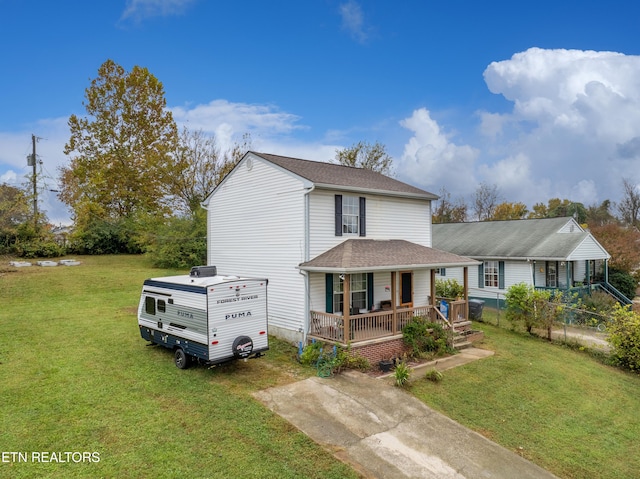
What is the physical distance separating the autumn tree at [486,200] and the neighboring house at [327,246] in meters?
42.2

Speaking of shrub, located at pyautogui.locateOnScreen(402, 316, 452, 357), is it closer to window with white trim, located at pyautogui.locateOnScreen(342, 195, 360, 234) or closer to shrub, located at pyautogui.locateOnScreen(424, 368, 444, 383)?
shrub, located at pyautogui.locateOnScreen(424, 368, 444, 383)

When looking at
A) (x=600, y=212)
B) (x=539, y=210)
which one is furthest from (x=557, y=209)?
(x=600, y=212)

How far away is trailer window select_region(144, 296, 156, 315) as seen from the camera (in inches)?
449

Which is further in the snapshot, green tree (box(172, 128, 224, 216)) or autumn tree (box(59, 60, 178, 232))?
green tree (box(172, 128, 224, 216))

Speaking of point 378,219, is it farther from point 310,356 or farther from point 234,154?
point 234,154

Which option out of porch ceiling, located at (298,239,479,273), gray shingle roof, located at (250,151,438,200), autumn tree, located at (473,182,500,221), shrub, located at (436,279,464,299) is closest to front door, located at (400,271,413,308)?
porch ceiling, located at (298,239,479,273)

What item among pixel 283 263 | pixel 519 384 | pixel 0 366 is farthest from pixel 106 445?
pixel 519 384

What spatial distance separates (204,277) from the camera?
11.0 meters

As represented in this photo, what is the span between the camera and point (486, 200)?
53.8 m

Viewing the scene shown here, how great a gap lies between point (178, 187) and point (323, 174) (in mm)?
22024

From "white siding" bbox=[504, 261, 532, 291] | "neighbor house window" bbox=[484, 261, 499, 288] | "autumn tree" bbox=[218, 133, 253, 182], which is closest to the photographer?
"white siding" bbox=[504, 261, 532, 291]

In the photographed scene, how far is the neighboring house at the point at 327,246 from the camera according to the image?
12406 mm

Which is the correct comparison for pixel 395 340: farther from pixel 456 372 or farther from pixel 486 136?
pixel 486 136

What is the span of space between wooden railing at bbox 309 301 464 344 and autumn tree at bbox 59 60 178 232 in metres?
24.4
